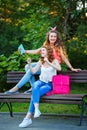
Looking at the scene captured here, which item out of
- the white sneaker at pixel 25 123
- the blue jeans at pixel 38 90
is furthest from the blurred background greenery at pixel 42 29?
the white sneaker at pixel 25 123

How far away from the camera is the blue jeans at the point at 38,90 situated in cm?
749

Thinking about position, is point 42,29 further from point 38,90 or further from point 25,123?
point 25,123

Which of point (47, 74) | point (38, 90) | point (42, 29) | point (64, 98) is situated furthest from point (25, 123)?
point (42, 29)

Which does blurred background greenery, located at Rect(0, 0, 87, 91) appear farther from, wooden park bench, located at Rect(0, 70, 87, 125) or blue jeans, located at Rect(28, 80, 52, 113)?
blue jeans, located at Rect(28, 80, 52, 113)

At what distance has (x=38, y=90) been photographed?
7.58 m

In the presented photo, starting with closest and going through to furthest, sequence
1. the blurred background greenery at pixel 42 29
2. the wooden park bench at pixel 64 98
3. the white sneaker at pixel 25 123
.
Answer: the wooden park bench at pixel 64 98 → the white sneaker at pixel 25 123 → the blurred background greenery at pixel 42 29

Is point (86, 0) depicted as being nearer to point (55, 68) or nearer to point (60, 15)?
point (60, 15)

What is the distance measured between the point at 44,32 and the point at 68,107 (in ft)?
6.35

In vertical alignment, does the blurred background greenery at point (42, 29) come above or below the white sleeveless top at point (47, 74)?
above

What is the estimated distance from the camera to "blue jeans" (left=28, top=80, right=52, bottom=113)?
7486 millimetres

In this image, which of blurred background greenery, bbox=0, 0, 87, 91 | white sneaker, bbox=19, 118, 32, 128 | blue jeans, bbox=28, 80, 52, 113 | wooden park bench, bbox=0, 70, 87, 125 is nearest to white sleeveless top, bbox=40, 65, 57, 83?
blue jeans, bbox=28, 80, 52, 113

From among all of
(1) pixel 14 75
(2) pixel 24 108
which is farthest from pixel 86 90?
(1) pixel 14 75

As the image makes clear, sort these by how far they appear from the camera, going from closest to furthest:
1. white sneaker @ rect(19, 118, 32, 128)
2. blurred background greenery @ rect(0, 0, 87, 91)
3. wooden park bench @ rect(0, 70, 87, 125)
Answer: wooden park bench @ rect(0, 70, 87, 125) → white sneaker @ rect(19, 118, 32, 128) → blurred background greenery @ rect(0, 0, 87, 91)

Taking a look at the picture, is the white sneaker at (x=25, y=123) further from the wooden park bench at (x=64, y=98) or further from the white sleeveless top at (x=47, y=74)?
the white sleeveless top at (x=47, y=74)
